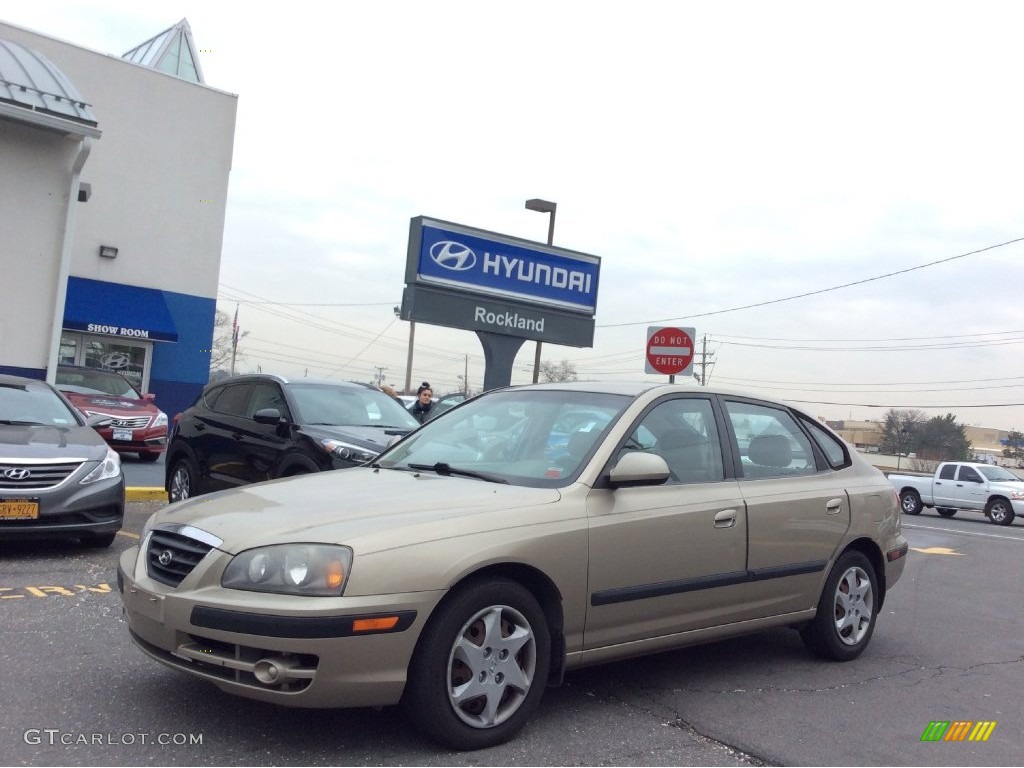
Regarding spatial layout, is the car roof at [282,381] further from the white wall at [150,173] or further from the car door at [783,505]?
the white wall at [150,173]

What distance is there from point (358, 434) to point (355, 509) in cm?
463

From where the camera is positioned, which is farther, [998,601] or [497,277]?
[497,277]

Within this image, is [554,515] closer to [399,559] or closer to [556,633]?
[556,633]

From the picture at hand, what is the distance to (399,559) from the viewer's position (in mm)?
3688

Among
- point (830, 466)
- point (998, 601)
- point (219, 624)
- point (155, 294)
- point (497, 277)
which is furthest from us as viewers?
point (155, 294)

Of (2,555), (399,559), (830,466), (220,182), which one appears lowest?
(2,555)

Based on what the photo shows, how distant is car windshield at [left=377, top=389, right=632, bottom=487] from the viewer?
15.1ft

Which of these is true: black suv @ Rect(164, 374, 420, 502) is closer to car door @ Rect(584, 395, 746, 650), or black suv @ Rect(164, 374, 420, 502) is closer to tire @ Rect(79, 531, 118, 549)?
tire @ Rect(79, 531, 118, 549)

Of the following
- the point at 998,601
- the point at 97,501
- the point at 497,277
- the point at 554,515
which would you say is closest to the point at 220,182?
the point at 497,277

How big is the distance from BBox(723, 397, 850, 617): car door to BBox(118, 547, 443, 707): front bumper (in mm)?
2127

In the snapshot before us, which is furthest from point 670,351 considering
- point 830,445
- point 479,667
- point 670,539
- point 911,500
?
point 911,500

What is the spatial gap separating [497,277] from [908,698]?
431 inches

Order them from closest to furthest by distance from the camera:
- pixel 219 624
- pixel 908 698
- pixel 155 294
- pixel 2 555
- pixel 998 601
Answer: pixel 219 624, pixel 908 698, pixel 2 555, pixel 998 601, pixel 155 294

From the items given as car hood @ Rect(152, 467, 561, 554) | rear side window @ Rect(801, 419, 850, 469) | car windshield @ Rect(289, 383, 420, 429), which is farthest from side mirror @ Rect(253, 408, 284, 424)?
rear side window @ Rect(801, 419, 850, 469)
